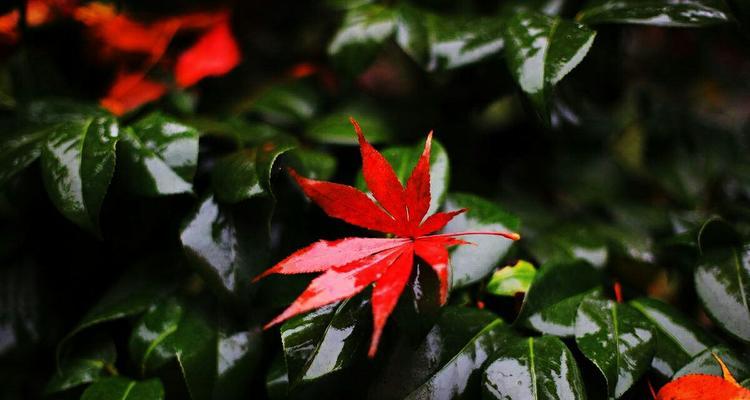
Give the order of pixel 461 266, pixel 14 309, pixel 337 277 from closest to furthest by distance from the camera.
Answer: pixel 337 277 < pixel 461 266 < pixel 14 309

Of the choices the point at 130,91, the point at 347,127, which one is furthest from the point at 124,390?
the point at 130,91

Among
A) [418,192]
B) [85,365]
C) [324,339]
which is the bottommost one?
[85,365]

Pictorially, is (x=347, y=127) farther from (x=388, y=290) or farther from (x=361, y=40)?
(x=388, y=290)

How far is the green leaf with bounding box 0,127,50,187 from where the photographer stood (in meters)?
0.55

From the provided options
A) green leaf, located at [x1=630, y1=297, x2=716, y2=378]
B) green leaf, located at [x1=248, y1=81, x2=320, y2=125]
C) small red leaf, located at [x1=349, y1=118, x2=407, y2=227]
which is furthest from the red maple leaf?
green leaf, located at [x1=248, y1=81, x2=320, y2=125]

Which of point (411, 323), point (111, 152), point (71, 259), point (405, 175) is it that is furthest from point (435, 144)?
point (71, 259)

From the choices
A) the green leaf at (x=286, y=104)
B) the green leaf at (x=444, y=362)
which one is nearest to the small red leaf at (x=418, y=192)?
the green leaf at (x=444, y=362)

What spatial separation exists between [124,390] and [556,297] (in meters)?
0.45

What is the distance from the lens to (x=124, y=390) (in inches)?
21.5

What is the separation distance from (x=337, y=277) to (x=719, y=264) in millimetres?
408

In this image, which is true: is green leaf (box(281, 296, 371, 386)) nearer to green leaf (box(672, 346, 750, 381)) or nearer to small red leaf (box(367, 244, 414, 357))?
small red leaf (box(367, 244, 414, 357))

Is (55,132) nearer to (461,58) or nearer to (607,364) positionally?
(461,58)

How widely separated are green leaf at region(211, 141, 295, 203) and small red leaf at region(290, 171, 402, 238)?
0.05 metres

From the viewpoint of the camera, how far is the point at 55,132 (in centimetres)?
55
